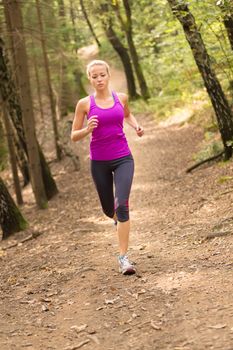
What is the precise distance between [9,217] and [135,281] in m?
5.61

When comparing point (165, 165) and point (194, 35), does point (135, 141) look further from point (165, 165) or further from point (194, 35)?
point (194, 35)

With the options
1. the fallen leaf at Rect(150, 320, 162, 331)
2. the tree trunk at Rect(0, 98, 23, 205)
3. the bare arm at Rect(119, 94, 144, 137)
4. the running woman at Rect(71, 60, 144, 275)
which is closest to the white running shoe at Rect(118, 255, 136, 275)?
the running woman at Rect(71, 60, 144, 275)

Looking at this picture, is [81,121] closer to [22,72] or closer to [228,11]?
[228,11]

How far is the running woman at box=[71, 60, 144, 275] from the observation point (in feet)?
17.5

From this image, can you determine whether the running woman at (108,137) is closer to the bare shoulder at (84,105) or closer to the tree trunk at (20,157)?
the bare shoulder at (84,105)

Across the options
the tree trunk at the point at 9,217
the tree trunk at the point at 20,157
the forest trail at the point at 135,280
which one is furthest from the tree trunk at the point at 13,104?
the tree trunk at the point at 9,217

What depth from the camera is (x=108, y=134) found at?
17.6ft

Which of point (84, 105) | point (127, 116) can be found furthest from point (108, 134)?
point (127, 116)

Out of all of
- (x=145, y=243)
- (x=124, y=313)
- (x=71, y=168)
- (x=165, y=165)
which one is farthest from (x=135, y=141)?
(x=124, y=313)

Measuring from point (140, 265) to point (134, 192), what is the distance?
20.3 ft

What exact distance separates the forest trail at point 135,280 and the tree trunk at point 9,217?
0.80 ft

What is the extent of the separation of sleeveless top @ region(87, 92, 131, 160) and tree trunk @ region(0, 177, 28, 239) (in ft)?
16.5

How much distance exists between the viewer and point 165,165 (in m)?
14.8

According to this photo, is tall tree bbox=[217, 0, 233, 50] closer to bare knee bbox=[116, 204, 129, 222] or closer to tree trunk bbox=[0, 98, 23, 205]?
bare knee bbox=[116, 204, 129, 222]
